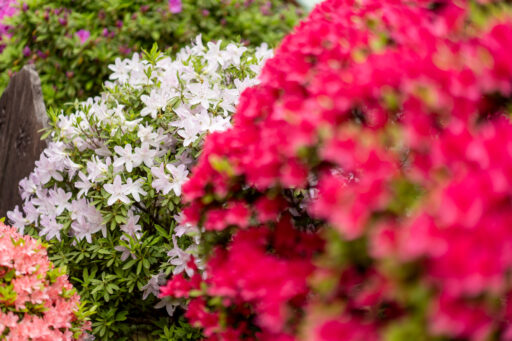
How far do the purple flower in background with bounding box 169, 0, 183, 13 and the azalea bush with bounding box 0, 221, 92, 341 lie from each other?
2.42 m

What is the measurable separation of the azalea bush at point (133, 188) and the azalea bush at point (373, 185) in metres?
0.73

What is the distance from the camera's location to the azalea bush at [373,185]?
106 centimetres

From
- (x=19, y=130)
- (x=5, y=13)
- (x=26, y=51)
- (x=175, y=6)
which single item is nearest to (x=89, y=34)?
(x=26, y=51)

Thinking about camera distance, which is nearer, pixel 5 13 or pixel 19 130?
pixel 19 130

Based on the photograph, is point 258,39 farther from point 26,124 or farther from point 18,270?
point 18,270

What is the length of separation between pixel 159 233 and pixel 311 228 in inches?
37.5

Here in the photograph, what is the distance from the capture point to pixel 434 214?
3.52ft

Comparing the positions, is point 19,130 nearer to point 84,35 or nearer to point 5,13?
point 84,35

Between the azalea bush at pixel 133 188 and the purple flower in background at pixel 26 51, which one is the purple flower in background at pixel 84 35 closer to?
the purple flower in background at pixel 26 51

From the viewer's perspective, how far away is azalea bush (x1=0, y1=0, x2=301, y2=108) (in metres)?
4.25

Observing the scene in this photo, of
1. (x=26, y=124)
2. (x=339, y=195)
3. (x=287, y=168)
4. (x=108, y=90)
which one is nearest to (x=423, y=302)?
(x=339, y=195)

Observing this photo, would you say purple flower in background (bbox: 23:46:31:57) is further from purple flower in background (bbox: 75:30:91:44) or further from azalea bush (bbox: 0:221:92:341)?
azalea bush (bbox: 0:221:92:341)

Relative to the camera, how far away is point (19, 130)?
368cm

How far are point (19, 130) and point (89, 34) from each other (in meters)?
0.96
